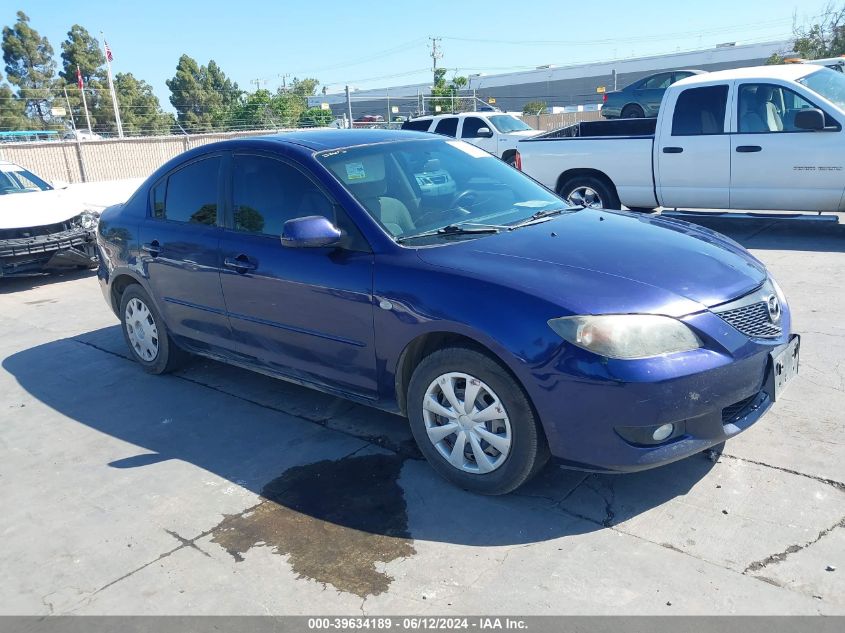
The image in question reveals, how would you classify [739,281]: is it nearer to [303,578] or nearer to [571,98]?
[303,578]

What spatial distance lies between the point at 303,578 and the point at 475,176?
2.73 meters

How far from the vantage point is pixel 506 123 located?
18.1 meters

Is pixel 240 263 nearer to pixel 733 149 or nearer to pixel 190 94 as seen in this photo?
pixel 733 149

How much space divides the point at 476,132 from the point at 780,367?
49.3ft

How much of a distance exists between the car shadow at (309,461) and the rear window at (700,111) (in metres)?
6.44

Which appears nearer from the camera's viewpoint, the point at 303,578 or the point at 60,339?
the point at 303,578

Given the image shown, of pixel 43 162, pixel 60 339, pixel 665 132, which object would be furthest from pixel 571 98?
pixel 60 339

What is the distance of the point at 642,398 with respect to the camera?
309 centimetres

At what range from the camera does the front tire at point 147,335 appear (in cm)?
565

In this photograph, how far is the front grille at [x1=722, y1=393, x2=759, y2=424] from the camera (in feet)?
11.1

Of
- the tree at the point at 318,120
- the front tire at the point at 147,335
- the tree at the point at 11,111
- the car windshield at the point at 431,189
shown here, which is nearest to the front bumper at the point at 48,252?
the front tire at the point at 147,335

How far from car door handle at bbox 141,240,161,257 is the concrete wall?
633 inches

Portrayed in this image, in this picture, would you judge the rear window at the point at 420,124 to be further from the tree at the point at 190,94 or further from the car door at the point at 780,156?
the tree at the point at 190,94

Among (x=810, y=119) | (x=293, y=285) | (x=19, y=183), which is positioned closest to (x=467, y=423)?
(x=293, y=285)
